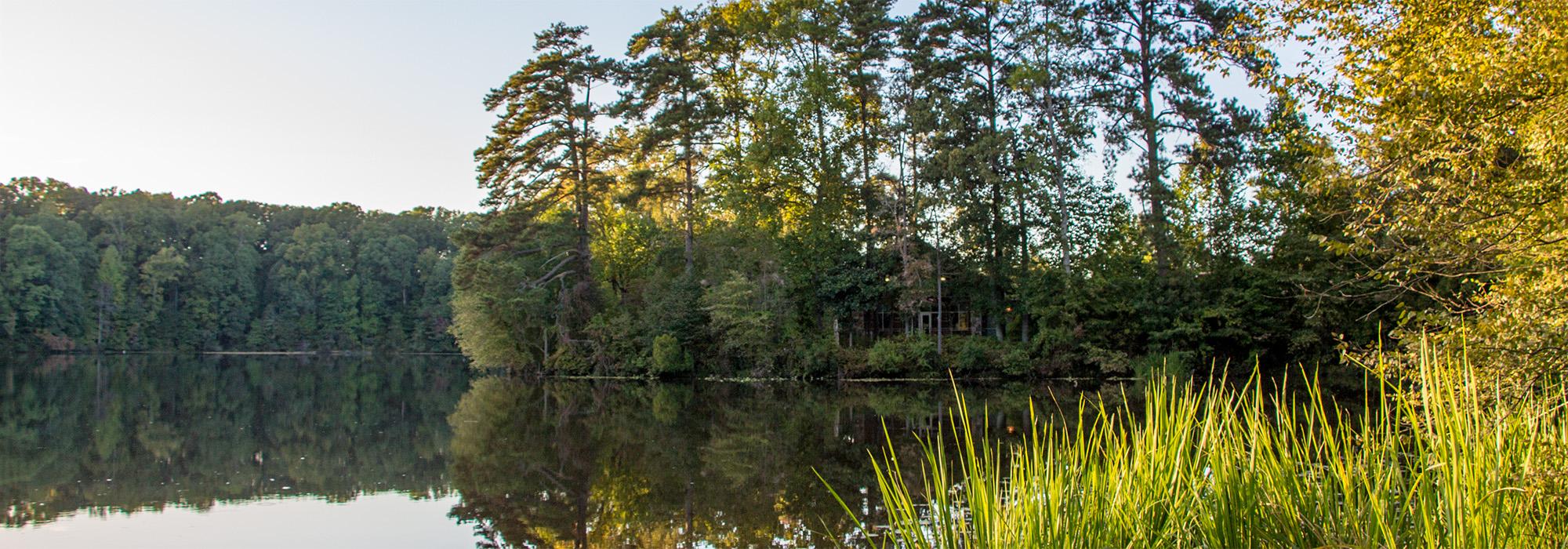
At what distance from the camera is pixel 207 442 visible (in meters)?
15.4

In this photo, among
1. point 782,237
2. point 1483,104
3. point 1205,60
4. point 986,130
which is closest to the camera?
point 1483,104

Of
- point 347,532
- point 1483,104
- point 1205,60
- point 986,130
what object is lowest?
point 347,532

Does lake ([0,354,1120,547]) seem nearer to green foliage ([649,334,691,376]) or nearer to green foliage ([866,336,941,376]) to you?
green foliage ([866,336,941,376])

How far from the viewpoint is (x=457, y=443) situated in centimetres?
1538

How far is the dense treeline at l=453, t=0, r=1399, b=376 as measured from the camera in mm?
27062

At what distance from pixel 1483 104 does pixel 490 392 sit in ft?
78.2

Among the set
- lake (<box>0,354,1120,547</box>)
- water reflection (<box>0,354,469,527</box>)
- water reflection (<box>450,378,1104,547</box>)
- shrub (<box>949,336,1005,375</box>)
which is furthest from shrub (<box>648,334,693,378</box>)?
shrub (<box>949,336,1005,375</box>)

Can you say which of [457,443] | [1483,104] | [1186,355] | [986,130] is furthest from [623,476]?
[986,130]

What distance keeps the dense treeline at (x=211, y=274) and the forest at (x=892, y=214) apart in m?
32.4

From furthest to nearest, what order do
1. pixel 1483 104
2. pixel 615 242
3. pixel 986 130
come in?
1. pixel 615 242
2. pixel 986 130
3. pixel 1483 104

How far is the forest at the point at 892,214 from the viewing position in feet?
88.5

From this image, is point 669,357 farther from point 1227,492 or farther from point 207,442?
point 1227,492

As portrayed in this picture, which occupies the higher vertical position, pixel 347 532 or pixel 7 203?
pixel 7 203

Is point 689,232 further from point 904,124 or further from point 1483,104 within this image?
point 1483,104
